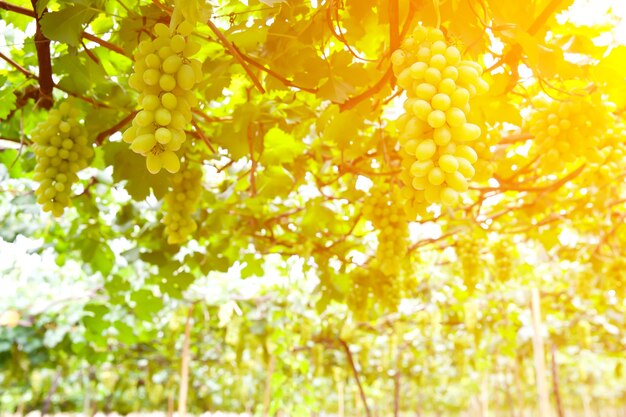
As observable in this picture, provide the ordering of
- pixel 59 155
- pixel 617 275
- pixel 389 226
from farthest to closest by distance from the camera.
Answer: pixel 617 275
pixel 389 226
pixel 59 155

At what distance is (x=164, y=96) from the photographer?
3.85ft

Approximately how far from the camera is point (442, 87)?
1116 mm

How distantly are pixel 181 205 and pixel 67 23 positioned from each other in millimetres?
1017

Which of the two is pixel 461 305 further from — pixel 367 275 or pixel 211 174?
pixel 211 174

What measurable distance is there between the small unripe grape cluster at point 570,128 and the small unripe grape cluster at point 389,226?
73 cm

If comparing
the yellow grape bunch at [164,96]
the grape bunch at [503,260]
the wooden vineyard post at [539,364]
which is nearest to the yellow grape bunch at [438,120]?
the yellow grape bunch at [164,96]

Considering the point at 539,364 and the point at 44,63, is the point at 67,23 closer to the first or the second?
the point at 44,63

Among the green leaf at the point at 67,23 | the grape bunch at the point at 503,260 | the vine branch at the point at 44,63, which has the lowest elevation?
the grape bunch at the point at 503,260

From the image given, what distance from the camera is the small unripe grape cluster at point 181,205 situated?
249 cm

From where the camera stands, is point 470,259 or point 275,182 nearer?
point 275,182

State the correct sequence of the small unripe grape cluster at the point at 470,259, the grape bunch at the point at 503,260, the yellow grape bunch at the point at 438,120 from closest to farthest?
the yellow grape bunch at the point at 438,120, the small unripe grape cluster at the point at 470,259, the grape bunch at the point at 503,260

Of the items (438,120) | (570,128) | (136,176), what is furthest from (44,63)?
(570,128)

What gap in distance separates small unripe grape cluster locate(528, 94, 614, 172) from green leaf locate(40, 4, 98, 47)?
6.19ft

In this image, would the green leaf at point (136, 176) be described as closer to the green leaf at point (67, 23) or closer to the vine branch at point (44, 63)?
the vine branch at point (44, 63)
